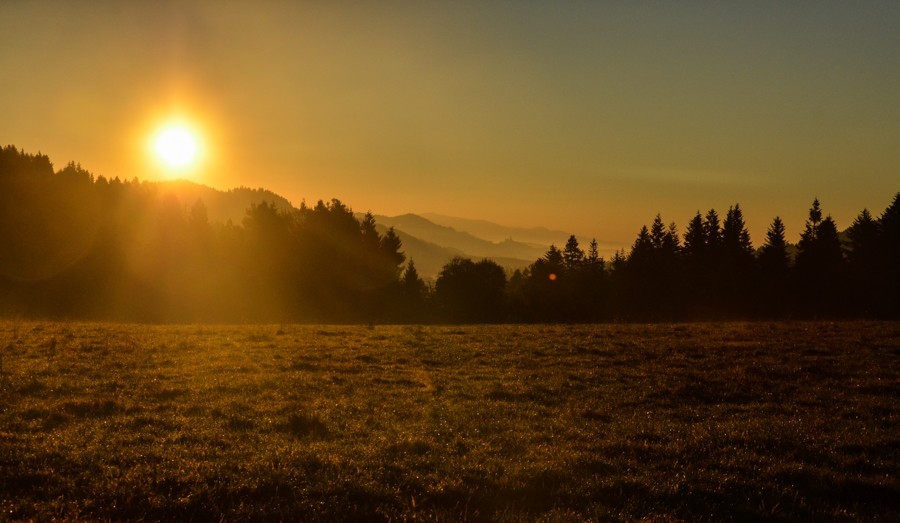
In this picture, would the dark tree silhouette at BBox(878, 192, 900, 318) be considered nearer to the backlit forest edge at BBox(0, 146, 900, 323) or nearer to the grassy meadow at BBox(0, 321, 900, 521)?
the backlit forest edge at BBox(0, 146, 900, 323)

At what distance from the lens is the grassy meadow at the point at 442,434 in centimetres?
857

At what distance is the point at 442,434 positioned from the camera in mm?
12508

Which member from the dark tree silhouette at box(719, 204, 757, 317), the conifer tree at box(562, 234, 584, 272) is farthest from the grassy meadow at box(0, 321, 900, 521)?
the conifer tree at box(562, 234, 584, 272)

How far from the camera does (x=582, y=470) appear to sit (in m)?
10.2

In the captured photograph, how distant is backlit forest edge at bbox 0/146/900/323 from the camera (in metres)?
59.4

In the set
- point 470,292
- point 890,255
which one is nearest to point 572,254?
point 470,292

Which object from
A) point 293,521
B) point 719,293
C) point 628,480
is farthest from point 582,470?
point 719,293

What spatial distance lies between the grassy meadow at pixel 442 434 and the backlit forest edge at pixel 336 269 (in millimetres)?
35971

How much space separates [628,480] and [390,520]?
4.54 m

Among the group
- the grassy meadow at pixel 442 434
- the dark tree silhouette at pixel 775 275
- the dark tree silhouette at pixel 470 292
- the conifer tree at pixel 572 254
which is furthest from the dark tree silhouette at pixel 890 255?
the grassy meadow at pixel 442 434

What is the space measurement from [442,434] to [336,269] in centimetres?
6321

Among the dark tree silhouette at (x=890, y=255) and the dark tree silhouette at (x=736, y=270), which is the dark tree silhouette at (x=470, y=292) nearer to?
the dark tree silhouette at (x=736, y=270)

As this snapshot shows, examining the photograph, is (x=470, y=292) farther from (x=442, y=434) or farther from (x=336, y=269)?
(x=442, y=434)

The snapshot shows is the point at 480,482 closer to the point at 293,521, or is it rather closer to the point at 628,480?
the point at 628,480
